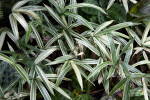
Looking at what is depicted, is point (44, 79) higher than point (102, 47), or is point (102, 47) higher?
point (102, 47)

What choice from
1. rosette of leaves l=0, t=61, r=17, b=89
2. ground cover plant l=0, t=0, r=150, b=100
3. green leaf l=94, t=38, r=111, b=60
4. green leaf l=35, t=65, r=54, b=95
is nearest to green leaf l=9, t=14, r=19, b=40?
ground cover plant l=0, t=0, r=150, b=100

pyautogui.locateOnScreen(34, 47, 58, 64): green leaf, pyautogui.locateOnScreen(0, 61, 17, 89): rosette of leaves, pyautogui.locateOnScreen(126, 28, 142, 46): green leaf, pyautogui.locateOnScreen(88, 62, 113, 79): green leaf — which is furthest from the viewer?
pyautogui.locateOnScreen(126, 28, 142, 46): green leaf

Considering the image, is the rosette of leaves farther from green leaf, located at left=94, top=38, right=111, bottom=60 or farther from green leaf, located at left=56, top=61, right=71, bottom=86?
green leaf, located at left=94, top=38, right=111, bottom=60

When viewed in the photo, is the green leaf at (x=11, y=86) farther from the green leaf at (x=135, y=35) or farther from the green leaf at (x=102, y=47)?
the green leaf at (x=135, y=35)

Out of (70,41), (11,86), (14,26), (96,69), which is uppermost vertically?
(14,26)

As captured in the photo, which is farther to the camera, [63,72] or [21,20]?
Answer: [21,20]

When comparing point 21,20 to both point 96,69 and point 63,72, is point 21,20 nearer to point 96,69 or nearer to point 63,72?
point 63,72

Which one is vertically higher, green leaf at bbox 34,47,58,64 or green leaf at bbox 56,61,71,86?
green leaf at bbox 34,47,58,64

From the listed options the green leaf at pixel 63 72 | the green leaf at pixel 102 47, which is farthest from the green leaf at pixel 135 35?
the green leaf at pixel 63 72

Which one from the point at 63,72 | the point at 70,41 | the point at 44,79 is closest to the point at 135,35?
the point at 70,41
